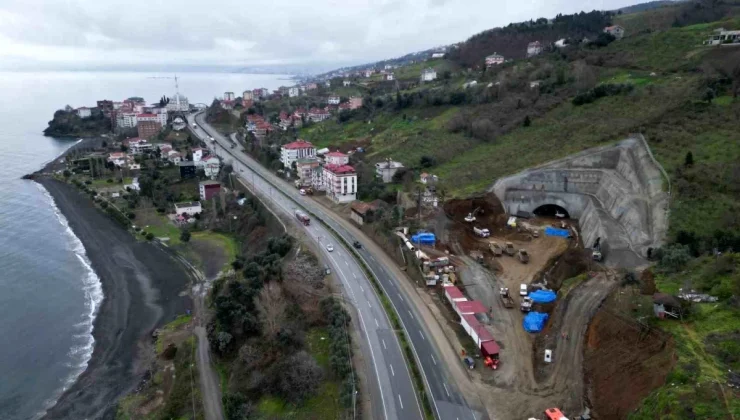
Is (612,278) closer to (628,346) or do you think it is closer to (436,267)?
(628,346)

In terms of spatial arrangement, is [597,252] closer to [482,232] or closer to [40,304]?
[482,232]

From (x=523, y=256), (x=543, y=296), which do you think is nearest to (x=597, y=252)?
Result: (x=523, y=256)

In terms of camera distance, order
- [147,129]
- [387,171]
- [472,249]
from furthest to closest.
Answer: [147,129], [387,171], [472,249]

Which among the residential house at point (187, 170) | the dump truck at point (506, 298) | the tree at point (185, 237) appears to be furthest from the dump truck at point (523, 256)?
the residential house at point (187, 170)

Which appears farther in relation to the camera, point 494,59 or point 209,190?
point 494,59

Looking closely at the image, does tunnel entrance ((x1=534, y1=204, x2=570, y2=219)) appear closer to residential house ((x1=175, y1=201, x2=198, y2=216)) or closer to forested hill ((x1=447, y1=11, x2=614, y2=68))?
residential house ((x1=175, y1=201, x2=198, y2=216))

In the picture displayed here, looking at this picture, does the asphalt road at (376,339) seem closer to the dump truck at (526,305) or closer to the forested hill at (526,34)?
the dump truck at (526,305)

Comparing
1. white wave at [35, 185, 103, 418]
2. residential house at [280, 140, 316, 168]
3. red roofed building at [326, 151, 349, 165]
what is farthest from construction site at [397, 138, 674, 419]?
residential house at [280, 140, 316, 168]
